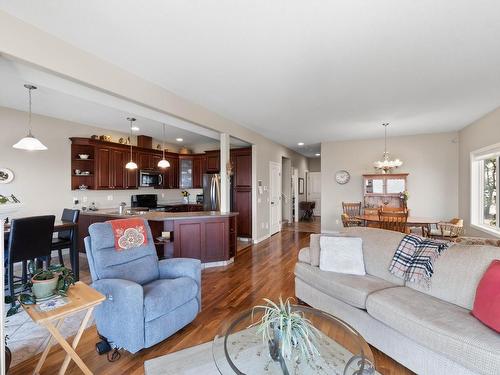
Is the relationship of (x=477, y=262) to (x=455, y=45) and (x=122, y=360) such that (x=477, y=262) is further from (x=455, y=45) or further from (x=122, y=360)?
(x=122, y=360)

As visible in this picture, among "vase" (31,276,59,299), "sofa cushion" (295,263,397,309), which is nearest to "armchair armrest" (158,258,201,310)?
"vase" (31,276,59,299)

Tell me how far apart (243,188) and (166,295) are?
4.36 metres

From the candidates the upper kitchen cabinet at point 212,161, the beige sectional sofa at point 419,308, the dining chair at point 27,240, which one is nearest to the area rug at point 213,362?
the beige sectional sofa at point 419,308

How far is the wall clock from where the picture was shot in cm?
712

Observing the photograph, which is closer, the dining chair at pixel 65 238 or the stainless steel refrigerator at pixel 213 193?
the dining chair at pixel 65 238

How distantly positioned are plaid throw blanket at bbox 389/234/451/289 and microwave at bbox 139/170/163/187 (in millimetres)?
5587

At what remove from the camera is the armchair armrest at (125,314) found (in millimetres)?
1932

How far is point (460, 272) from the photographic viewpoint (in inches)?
78.7

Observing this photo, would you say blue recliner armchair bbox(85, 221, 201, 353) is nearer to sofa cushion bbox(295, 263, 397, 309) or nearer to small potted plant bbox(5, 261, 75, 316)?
small potted plant bbox(5, 261, 75, 316)

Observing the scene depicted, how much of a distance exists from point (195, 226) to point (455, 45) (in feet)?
12.8

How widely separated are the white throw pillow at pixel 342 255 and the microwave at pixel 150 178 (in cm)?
489

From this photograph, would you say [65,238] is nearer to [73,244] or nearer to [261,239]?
[73,244]

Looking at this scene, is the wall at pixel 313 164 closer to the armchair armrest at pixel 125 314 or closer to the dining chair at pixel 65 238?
the dining chair at pixel 65 238

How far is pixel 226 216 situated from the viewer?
4461 mm
